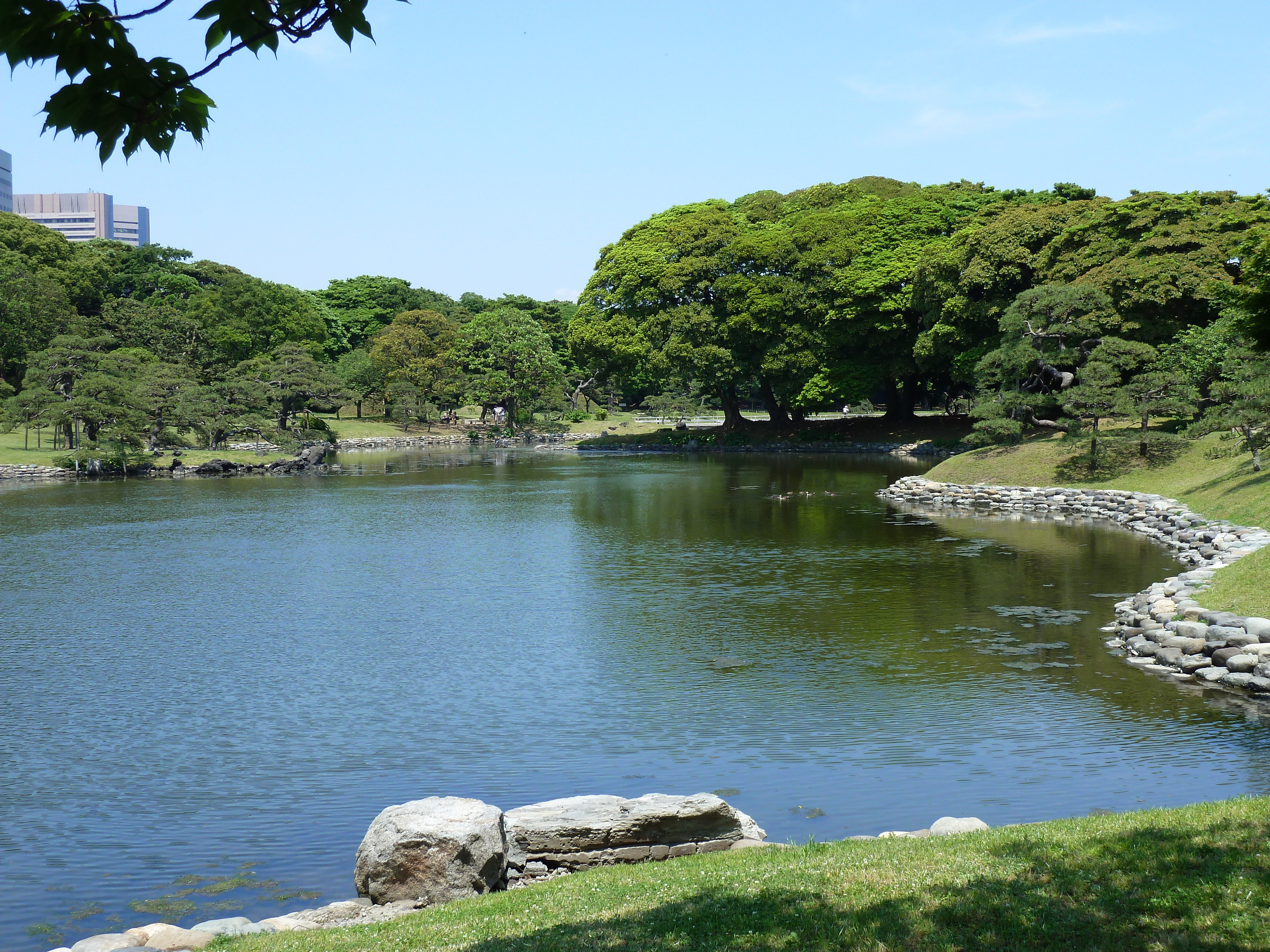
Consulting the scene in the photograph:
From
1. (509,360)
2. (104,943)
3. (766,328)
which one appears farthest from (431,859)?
(509,360)

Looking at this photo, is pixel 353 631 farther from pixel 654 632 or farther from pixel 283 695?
pixel 654 632

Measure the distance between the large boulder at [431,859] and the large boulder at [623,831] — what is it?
21.2 inches

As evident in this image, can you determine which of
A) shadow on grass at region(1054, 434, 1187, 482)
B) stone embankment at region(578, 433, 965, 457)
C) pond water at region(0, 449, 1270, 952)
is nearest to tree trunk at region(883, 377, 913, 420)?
Result: stone embankment at region(578, 433, 965, 457)

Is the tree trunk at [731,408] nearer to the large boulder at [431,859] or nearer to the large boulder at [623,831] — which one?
the large boulder at [623,831]

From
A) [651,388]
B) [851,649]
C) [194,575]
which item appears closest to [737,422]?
[651,388]

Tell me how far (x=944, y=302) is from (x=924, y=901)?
159 ft

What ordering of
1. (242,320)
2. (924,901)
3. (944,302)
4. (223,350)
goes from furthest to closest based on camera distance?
(242,320) < (223,350) < (944,302) < (924,901)

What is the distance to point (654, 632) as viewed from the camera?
18.7 m

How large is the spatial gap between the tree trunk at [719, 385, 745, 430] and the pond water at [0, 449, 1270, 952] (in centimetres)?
4013

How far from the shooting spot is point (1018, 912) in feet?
19.3

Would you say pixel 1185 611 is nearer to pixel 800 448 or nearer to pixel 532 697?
pixel 532 697

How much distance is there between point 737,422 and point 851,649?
179ft

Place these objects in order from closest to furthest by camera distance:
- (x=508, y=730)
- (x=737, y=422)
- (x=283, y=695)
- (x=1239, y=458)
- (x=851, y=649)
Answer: (x=508, y=730)
(x=283, y=695)
(x=851, y=649)
(x=1239, y=458)
(x=737, y=422)

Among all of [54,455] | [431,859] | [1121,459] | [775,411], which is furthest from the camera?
[775,411]
